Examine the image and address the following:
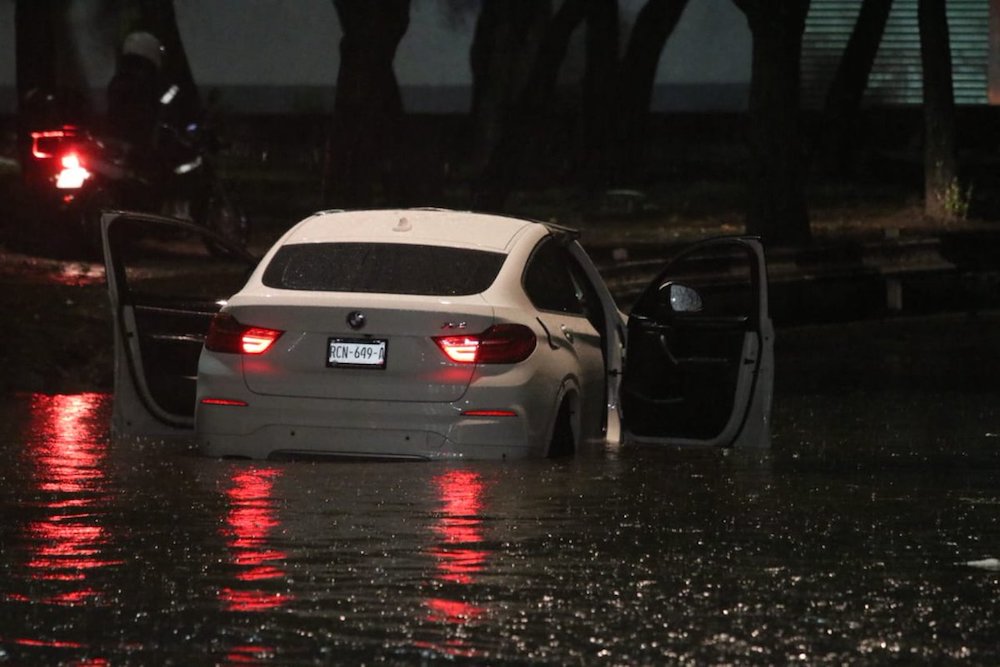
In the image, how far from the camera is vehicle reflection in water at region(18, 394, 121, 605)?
32.4 feet

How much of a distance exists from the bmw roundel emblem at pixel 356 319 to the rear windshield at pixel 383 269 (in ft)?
1.21

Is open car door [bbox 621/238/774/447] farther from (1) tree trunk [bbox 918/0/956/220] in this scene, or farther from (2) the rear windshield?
(1) tree trunk [bbox 918/0/956/220]

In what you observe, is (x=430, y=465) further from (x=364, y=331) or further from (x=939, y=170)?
(x=939, y=170)

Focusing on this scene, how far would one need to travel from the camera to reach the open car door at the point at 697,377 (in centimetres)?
1436

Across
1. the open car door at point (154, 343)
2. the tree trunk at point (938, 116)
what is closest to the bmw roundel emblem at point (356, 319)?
the open car door at point (154, 343)

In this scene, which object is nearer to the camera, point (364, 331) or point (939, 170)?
point (364, 331)

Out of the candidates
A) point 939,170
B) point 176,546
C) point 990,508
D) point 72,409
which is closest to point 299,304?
point 176,546

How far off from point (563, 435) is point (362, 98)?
20.7 m

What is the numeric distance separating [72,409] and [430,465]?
4428 millimetres

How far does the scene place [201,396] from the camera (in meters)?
13.5

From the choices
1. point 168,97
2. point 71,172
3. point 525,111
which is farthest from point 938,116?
point 71,172

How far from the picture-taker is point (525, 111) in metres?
40.2

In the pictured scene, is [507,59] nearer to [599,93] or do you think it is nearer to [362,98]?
[362,98]

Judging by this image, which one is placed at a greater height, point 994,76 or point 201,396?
point 994,76
